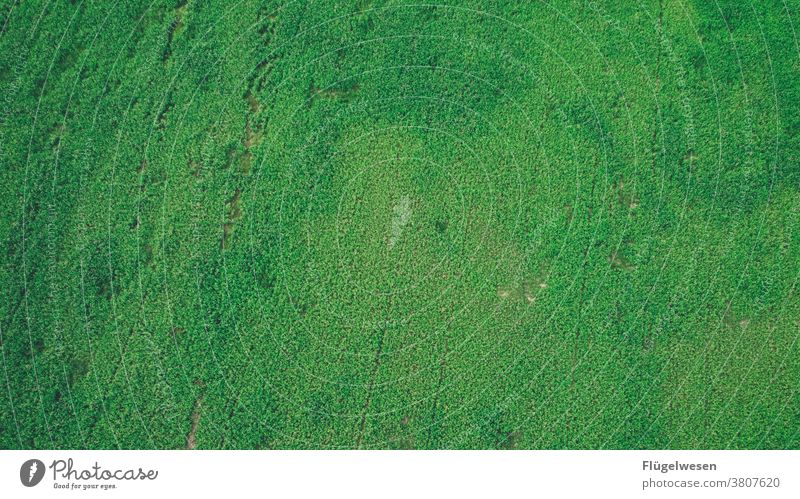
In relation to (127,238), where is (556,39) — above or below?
above

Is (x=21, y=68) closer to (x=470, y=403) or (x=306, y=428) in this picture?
(x=306, y=428)
